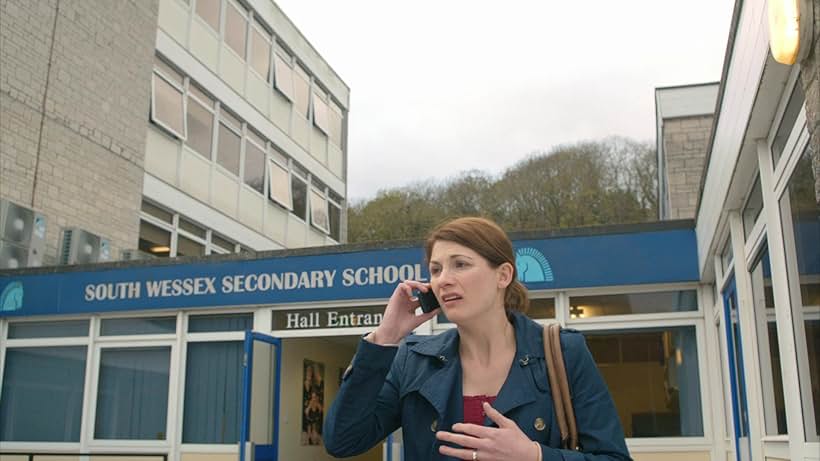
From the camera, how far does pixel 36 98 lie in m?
12.2

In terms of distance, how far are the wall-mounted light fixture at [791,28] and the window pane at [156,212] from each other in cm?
1305

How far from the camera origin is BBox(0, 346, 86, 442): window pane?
980cm

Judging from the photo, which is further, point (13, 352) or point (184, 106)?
point (184, 106)

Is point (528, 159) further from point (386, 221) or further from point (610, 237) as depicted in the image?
point (610, 237)

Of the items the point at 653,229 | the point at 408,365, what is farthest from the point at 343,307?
the point at 408,365

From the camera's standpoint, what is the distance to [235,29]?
17891 millimetres

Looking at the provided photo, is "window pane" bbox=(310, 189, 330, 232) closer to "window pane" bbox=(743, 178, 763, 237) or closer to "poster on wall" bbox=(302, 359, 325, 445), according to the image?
"poster on wall" bbox=(302, 359, 325, 445)

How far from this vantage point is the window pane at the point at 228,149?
16953mm

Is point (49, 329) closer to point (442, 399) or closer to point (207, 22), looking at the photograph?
point (207, 22)

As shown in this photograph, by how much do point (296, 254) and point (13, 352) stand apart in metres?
3.97

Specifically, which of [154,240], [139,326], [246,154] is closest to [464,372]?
[139,326]

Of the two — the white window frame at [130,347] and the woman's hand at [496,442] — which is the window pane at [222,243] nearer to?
the white window frame at [130,347]

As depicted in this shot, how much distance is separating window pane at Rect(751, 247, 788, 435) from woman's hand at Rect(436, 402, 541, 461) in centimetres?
368

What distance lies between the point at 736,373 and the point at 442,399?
5.94 metres
